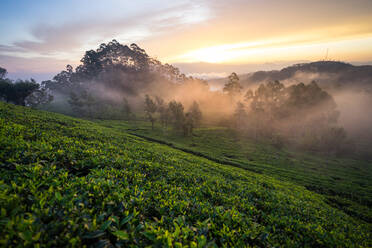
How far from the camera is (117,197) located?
5.28 m

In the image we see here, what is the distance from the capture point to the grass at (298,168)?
99.8 ft

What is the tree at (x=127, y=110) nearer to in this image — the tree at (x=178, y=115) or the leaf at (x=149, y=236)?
the tree at (x=178, y=115)

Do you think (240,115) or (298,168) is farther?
(240,115)

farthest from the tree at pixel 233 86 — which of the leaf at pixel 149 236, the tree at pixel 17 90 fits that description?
the leaf at pixel 149 236

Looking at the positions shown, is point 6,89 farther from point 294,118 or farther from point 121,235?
point 294,118

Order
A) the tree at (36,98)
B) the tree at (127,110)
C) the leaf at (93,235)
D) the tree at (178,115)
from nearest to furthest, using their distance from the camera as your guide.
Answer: the leaf at (93,235), the tree at (178,115), the tree at (36,98), the tree at (127,110)

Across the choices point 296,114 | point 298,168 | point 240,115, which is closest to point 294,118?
point 296,114

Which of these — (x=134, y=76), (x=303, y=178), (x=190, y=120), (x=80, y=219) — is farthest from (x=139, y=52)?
(x=80, y=219)

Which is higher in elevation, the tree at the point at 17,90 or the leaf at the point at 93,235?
the tree at the point at 17,90

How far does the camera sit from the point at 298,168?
47.3 meters

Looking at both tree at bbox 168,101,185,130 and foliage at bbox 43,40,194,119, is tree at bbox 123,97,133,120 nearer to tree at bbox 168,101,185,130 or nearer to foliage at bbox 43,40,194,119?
tree at bbox 168,101,185,130

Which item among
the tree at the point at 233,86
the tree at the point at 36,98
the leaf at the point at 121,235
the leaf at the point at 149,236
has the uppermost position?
the tree at the point at 233,86

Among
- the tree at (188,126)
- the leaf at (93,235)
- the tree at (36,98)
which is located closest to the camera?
the leaf at (93,235)

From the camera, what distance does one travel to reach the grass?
30.4 m
